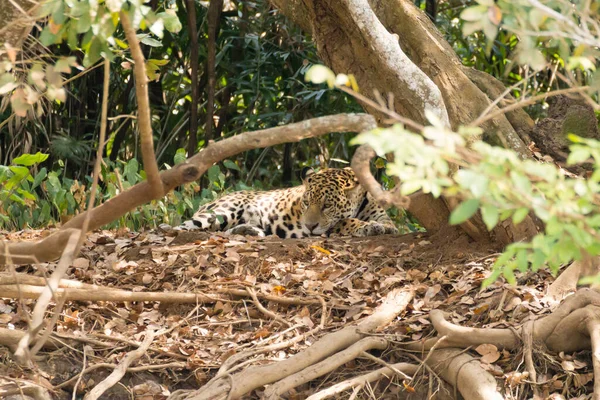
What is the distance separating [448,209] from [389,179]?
2.28 meters

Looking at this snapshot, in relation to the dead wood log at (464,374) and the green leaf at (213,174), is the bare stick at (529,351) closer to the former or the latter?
the dead wood log at (464,374)

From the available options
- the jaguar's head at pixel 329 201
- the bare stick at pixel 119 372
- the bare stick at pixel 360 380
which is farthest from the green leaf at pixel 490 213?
the jaguar's head at pixel 329 201

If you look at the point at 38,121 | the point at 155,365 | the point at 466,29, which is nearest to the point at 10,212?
the point at 38,121

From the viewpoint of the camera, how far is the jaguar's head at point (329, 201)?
26.6 feet

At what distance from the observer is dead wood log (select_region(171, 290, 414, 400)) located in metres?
4.43

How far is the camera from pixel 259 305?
17.2ft

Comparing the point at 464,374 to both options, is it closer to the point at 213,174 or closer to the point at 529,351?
the point at 529,351

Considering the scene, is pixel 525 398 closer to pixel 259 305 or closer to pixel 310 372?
pixel 310 372

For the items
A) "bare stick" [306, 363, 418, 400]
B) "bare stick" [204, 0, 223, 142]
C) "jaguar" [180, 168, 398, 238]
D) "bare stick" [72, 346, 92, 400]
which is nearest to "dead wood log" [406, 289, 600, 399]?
"bare stick" [306, 363, 418, 400]

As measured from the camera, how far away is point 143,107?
10.3 feet

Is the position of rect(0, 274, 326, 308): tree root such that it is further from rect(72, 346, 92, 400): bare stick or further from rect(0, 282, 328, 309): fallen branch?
rect(72, 346, 92, 400): bare stick

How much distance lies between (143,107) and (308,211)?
5.06m

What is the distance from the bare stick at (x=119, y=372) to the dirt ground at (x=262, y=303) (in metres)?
0.07

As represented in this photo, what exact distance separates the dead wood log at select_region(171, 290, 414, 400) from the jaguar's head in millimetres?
3216
